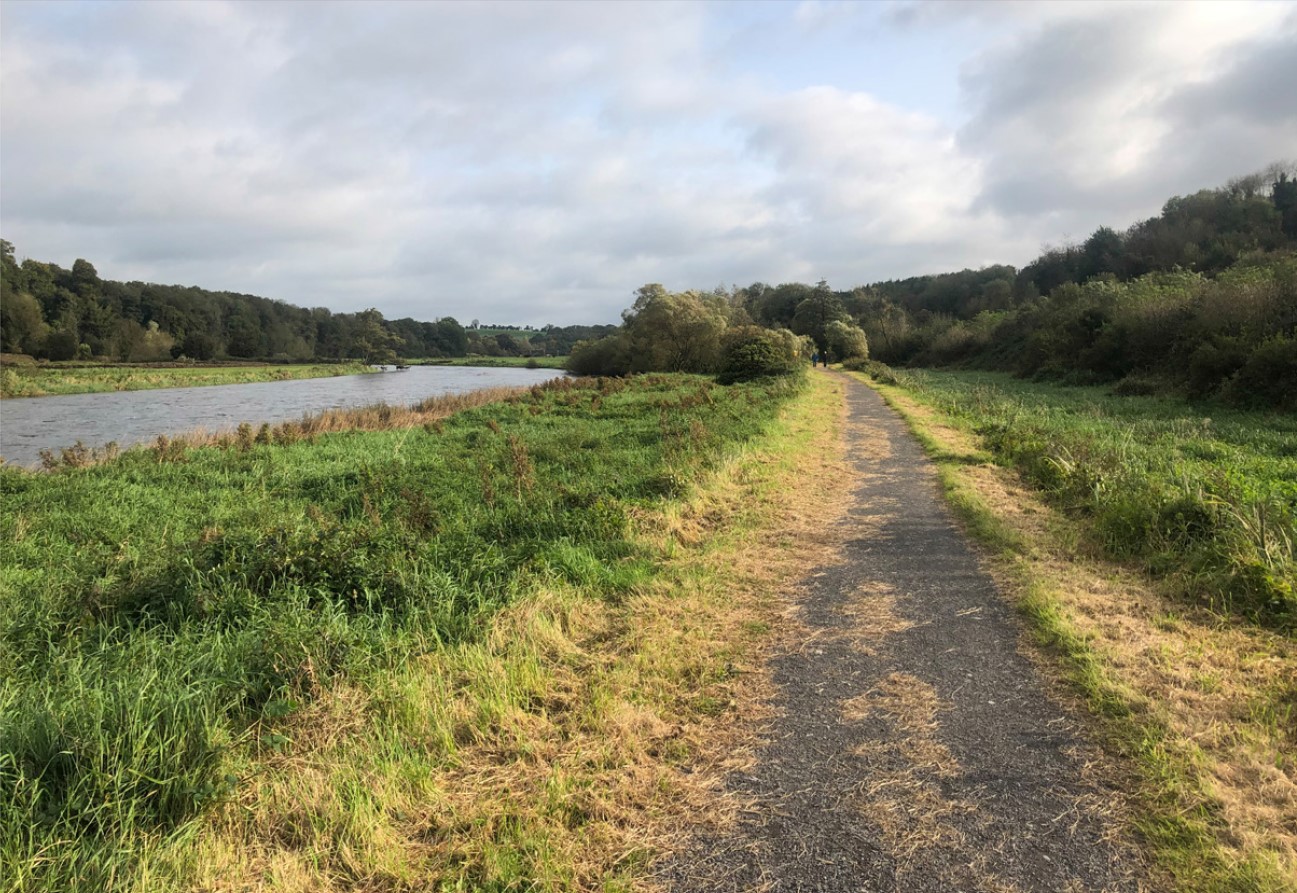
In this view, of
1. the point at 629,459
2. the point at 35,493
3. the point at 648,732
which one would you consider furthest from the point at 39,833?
the point at 35,493

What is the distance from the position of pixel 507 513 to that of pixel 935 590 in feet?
17.1

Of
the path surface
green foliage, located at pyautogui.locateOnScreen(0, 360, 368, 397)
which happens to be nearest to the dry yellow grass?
the path surface

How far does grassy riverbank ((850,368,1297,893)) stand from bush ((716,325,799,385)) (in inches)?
1046

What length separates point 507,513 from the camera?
8.58 meters

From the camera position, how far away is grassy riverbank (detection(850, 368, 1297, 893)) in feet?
9.45

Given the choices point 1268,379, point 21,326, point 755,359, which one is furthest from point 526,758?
point 21,326

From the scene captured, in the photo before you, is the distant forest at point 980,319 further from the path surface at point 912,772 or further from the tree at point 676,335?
the path surface at point 912,772

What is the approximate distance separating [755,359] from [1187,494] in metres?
32.1

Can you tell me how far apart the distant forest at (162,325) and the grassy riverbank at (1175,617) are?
8833cm

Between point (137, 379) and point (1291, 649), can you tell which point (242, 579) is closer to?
point (1291, 649)

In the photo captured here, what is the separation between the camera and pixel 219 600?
17.5ft

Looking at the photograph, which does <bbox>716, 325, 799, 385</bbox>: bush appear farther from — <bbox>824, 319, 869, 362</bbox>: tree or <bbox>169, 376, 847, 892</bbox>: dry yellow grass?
<bbox>169, 376, 847, 892</bbox>: dry yellow grass

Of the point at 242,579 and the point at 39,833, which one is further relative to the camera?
the point at 242,579

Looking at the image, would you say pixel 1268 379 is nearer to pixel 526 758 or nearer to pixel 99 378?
pixel 526 758
